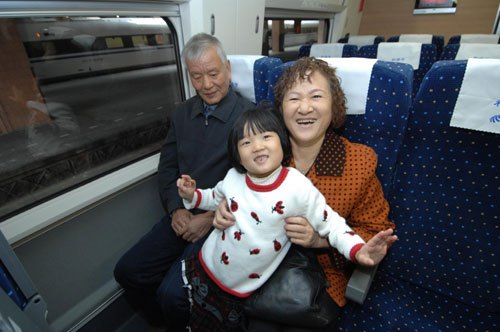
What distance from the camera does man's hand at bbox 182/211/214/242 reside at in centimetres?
149

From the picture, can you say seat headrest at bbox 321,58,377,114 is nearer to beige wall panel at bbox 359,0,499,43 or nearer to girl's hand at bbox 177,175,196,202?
girl's hand at bbox 177,175,196,202

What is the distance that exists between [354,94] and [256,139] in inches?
19.5

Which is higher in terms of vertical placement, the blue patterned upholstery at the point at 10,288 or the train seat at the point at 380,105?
the train seat at the point at 380,105

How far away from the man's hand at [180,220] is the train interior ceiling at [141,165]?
0.40 metres

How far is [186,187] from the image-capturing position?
1.17 m

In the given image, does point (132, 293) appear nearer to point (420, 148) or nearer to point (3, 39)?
point (3, 39)

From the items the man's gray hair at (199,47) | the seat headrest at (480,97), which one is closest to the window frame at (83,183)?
the man's gray hair at (199,47)

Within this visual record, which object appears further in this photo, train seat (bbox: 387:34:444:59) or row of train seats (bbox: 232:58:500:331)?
train seat (bbox: 387:34:444:59)

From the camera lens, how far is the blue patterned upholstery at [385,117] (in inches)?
40.0

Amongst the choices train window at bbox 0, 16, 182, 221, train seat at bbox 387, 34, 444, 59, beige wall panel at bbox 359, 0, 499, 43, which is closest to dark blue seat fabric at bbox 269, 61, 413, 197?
train window at bbox 0, 16, 182, 221

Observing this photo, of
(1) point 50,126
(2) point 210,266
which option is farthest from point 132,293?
(1) point 50,126

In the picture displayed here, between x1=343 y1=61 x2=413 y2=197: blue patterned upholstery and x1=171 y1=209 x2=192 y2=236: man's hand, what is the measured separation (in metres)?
1.00

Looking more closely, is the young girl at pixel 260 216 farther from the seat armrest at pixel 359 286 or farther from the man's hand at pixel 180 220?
the man's hand at pixel 180 220

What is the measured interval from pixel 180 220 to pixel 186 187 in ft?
1.40
